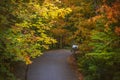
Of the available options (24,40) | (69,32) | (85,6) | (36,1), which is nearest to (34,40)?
(24,40)

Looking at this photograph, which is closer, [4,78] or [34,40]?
[34,40]

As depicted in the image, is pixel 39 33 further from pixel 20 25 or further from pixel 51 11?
pixel 20 25

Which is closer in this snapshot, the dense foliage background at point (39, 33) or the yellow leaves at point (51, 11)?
the dense foliage background at point (39, 33)

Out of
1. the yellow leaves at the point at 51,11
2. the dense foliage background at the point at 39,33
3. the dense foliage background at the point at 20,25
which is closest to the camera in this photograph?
the dense foliage background at the point at 20,25

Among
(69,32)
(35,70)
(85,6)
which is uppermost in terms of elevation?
(85,6)

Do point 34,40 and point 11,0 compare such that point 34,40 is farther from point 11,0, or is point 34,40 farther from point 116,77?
point 116,77

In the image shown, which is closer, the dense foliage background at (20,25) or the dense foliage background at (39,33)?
the dense foliage background at (20,25)

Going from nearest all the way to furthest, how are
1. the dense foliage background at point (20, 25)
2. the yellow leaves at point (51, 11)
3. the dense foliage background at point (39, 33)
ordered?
1. the dense foliage background at point (20, 25)
2. the dense foliage background at point (39, 33)
3. the yellow leaves at point (51, 11)

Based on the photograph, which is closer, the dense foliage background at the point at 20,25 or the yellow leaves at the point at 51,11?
the dense foliage background at the point at 20,25

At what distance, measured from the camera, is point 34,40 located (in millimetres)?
13945

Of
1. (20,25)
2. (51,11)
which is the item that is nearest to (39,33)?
(51,11)

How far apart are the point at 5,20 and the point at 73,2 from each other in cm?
1725

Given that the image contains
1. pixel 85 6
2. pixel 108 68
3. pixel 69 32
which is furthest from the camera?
pixel 69 32

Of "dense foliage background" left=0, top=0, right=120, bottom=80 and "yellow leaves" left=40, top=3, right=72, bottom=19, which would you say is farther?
"yellow leaves" left=40, top=3, right=72, bottom=19
